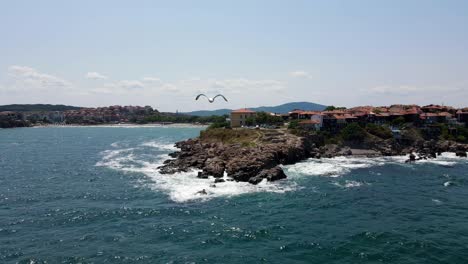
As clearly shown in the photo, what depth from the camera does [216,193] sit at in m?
61.5

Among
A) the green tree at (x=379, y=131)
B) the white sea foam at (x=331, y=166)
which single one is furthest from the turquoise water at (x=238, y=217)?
the green tree at (x=379, y=131)

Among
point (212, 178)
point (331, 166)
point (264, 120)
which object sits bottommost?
point (212, 178)

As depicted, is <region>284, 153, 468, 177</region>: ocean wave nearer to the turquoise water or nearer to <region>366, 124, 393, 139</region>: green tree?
the turquoise water

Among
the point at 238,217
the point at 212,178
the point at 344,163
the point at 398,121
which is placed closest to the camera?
the point at 238,217

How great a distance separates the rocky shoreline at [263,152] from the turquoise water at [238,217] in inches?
175

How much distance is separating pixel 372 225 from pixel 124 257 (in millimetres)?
29536

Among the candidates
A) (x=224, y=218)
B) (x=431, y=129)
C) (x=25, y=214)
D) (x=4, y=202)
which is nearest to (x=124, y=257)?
(x=224, y=218)

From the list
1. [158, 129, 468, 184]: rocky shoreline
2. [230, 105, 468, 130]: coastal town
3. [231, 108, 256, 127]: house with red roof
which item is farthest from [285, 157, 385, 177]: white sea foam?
[231, 108, 256, 127]: house with red roof

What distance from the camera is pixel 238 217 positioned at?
49656 mm

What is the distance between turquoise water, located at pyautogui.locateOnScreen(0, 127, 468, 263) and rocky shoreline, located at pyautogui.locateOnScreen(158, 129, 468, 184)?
4.45m

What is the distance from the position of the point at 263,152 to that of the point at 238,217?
3447 cm

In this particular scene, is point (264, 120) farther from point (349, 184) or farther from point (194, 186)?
point (194, 186)

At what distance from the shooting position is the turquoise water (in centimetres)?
3875

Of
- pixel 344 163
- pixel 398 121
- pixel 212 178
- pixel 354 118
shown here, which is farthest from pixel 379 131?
pixel 212 178
